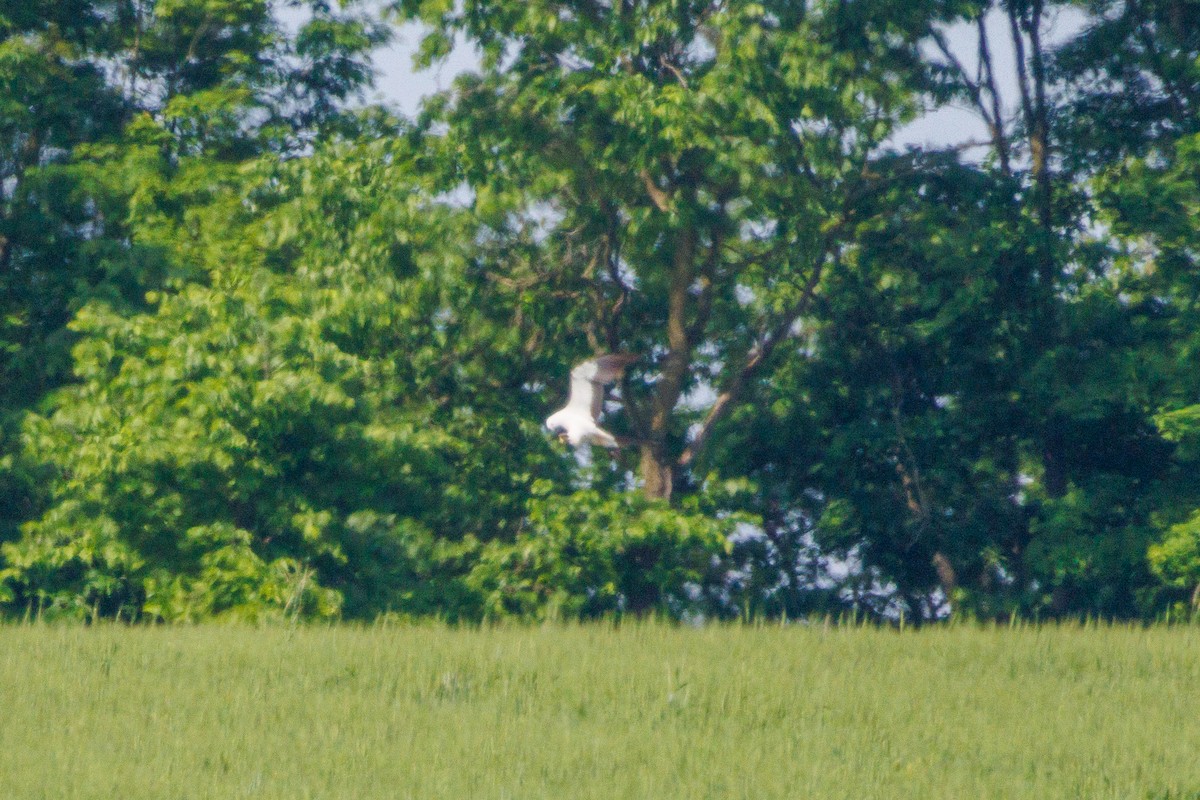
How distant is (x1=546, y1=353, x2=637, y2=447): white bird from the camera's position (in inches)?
591

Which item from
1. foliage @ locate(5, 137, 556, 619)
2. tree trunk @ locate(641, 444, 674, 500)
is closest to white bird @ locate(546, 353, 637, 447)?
foliage @ locate(5, 137, 556, 619)

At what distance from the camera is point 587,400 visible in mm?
15375

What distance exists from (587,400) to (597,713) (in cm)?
707

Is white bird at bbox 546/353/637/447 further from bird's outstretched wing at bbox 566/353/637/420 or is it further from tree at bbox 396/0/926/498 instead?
tree at bbox 396/0/926/498

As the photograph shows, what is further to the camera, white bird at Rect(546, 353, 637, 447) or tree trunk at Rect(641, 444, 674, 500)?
tree trunk at Rect(641, 444, 674, 500)

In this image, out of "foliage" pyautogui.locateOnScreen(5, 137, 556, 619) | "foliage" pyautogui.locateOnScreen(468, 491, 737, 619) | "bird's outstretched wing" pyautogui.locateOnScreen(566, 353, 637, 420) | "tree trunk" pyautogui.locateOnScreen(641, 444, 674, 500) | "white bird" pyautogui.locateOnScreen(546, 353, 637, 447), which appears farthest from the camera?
"tree trunk" pyautogui.locateOnScreen(641, 444, 674, 500)

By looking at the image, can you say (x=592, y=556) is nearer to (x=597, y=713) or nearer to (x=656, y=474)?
(x=656, y=474)

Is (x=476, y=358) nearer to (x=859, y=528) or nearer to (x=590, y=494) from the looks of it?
(x=590, y=494)

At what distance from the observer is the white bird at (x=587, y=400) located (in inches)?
591

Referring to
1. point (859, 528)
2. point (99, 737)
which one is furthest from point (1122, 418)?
point (99, 737)

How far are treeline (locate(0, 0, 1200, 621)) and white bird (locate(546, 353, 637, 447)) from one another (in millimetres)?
2227

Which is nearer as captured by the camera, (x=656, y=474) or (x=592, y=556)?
(x=592, y=556)

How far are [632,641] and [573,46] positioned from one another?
9.41 m

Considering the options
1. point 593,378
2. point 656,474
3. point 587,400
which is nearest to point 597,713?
point 593,378
